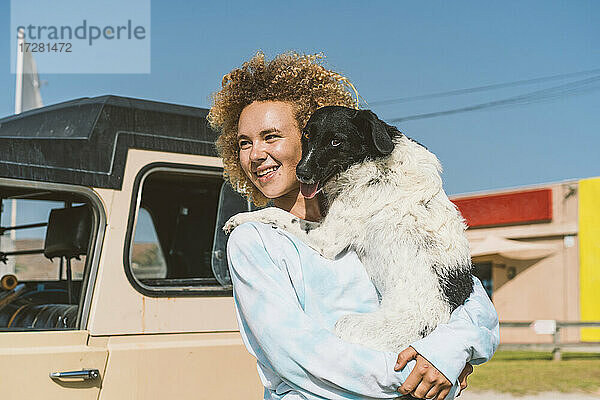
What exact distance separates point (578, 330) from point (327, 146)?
16825 millimetres

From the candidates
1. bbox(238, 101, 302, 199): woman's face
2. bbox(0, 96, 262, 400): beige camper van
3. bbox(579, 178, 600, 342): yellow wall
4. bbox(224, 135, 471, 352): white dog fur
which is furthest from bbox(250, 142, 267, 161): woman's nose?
bbox(579, 178, 600, 342): yellow wall

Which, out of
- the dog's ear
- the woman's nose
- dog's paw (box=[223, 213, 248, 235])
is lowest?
dog's paw (box=[223, 213, 248, 235])

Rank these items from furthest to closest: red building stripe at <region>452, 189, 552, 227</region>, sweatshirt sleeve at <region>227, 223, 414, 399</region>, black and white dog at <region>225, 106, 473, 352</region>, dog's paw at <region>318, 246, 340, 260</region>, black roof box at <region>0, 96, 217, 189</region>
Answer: red building stripe at <region>452, 189, 552, 227</region> < black roof box at <region>0, 96, 217, 189</region> < dog's paw at <region>318, 246, 340, 260</region> < black and white dog at <region>225, 106, 473, 352</region> < sweatshirt sleeve at <region>227, 223, 414, 399</region>

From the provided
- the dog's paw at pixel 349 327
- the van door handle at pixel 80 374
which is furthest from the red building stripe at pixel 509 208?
the dog's paw at pixel 349 327

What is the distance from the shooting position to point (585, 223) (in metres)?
18.0

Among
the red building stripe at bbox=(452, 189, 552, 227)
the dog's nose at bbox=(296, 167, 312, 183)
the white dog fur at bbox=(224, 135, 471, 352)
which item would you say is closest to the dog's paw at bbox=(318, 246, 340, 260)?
the white dog fur at bbox=(224, 135, 471, 352)

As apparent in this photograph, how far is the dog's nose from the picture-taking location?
2160 millimetres

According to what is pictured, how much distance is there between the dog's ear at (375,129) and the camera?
2383 mm

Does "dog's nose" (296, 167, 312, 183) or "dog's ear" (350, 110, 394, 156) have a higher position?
"dog's ear" (350, 110, 394, 156)

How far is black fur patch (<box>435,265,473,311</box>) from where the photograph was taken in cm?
206

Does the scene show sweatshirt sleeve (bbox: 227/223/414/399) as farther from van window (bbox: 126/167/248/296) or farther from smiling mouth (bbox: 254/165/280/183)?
van window (bbox: 126/167/248/296)

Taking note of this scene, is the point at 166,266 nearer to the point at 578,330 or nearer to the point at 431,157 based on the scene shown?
the point at 431,157

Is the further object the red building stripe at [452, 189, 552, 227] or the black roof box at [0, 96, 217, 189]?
the red building stripe at [452, 189, 552, 227]

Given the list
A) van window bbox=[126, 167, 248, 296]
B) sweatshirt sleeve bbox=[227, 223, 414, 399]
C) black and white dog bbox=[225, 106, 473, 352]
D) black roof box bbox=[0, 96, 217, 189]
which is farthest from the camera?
van window bbox=[126, 167, 248, 296]
